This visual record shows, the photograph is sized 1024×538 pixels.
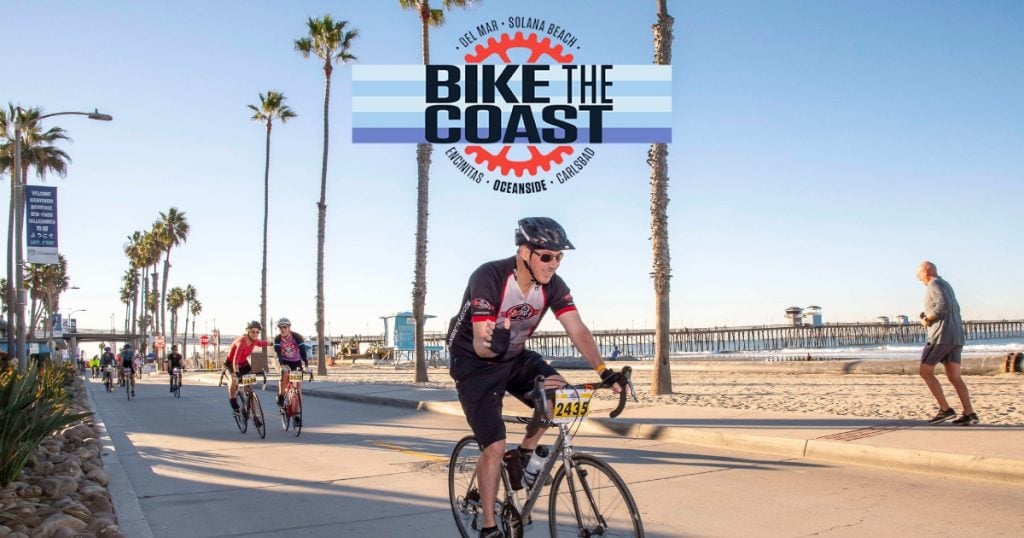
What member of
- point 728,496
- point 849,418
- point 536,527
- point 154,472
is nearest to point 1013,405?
point 849,418

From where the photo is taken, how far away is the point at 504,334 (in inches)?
180

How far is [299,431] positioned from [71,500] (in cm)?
627

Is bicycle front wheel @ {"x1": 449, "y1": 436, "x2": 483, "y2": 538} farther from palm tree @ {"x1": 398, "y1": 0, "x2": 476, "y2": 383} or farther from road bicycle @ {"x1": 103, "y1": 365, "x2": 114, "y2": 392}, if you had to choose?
road bicycle @ {"x1": 103, "y1": 365, "x2": 114, "y2": 392}

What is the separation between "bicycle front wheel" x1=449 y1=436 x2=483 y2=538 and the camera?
524 centimetres

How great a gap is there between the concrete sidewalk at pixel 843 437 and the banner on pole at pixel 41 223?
43.9 ft

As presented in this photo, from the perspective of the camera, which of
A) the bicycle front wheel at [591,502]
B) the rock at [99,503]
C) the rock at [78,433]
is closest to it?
the bicycle front wheel at [591,502]

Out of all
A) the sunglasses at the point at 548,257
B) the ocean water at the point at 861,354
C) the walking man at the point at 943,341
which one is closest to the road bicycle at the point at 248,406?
A: the walking man at the point at 943,341

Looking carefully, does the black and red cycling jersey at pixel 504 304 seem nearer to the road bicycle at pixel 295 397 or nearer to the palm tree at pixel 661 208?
the road bicycle at pixel 295 397

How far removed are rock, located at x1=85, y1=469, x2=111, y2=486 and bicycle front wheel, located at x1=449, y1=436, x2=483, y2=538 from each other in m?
4.19

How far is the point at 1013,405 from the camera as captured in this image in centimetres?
1236

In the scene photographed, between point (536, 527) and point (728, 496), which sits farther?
point (728, 496)

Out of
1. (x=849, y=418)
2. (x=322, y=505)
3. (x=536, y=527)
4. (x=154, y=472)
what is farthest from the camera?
(x=849, y=418)

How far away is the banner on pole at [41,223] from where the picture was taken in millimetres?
20328

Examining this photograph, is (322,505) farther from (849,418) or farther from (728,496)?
(849,418)
